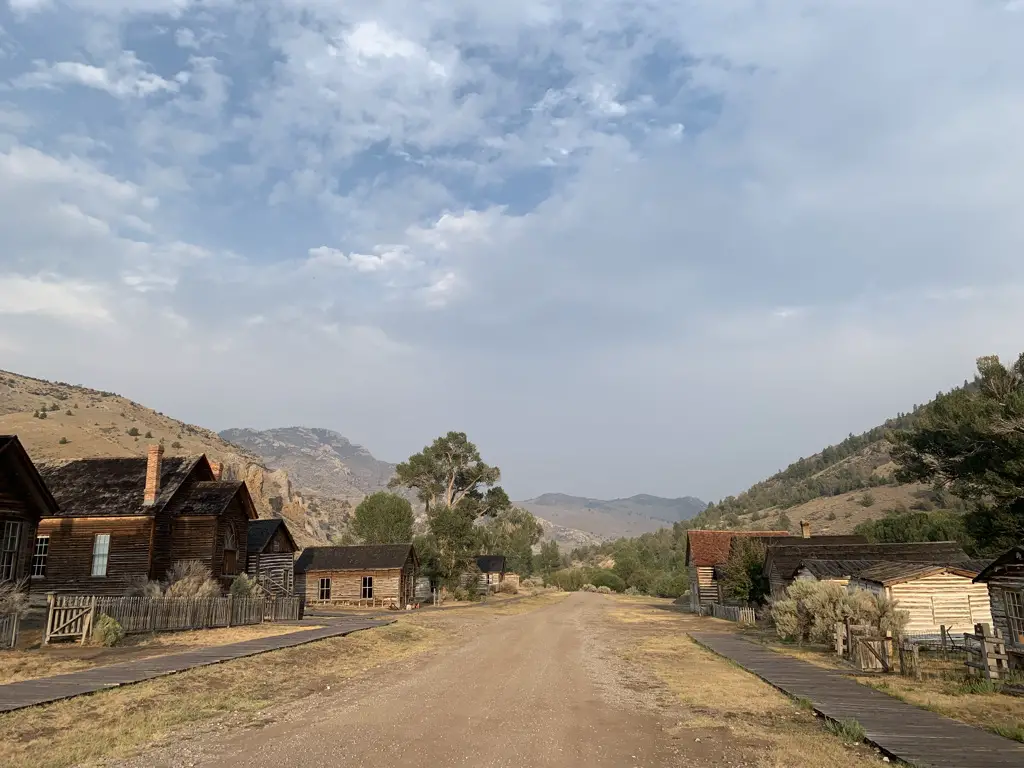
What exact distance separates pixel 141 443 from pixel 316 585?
45.6 m

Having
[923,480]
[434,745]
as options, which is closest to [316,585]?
[923,480]

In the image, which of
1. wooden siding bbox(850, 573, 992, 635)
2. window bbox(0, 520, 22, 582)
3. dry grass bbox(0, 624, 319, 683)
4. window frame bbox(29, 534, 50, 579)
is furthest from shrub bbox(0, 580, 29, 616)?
wooden siding bbox(850, 573, 992, 635)

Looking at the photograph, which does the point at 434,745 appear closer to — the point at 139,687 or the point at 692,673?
the point at 139,687

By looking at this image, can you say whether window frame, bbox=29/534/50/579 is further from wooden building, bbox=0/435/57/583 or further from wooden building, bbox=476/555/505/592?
wooden building, bbox=476/555/505/592

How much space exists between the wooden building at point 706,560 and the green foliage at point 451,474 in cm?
2563

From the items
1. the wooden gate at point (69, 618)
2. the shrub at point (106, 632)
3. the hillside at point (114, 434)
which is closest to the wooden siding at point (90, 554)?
the wooden gate at point (69, 618)

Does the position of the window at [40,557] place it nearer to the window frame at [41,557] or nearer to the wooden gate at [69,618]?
the window frame at [41,557]

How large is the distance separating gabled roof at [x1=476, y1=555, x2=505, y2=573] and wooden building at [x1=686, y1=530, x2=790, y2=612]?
117ft

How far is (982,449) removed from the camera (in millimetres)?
37188

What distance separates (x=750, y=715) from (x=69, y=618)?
20.4m

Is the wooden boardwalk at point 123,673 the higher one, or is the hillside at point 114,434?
the hillside at point 114,434

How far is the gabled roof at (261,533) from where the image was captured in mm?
44031

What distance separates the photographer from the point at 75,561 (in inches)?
1314

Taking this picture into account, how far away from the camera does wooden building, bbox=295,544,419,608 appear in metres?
53.0
